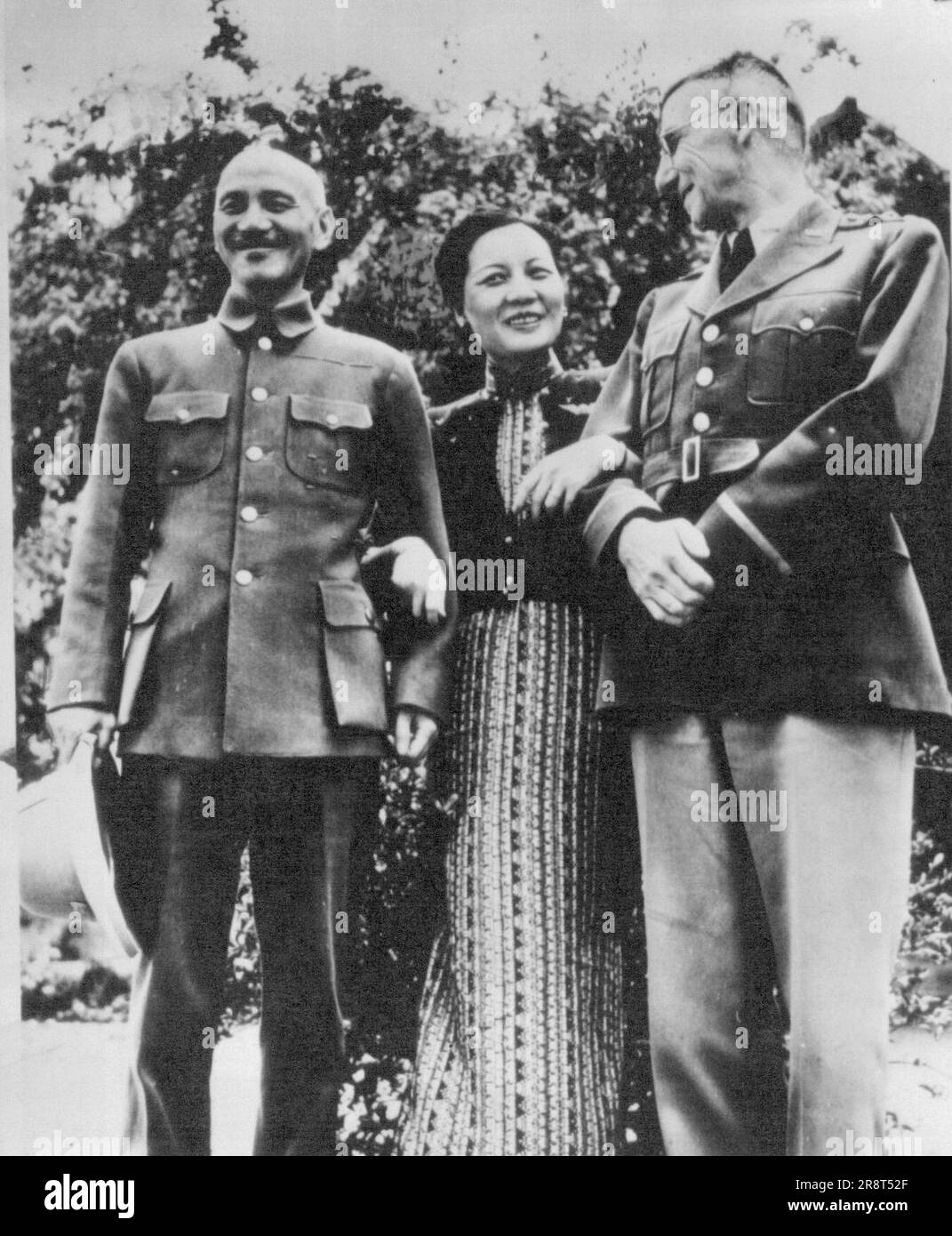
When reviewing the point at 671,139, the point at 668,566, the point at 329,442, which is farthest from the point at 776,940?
the point at 671,139

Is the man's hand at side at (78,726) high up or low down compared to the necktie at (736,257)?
down

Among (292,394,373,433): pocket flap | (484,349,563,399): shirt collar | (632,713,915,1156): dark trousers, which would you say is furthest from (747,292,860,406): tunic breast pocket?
(292,394,373,433): pocket flap

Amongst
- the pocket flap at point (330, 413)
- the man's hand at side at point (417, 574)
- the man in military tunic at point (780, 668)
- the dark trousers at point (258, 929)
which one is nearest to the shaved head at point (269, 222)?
the pocket flap at point (330, 413)

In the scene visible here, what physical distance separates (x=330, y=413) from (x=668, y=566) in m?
0.93

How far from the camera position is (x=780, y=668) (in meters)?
3.13

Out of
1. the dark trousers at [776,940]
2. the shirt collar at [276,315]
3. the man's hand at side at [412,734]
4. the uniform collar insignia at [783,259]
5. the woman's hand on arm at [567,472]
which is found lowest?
the dark trousers at [776,940]

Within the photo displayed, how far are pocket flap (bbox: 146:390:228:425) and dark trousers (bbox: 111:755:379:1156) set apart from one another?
2.81 ft

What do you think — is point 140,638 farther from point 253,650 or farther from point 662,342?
point 662,342

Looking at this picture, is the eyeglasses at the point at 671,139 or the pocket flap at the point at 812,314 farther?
the eyeglasses at the point at 671,139

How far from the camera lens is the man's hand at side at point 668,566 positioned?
10.4 ft

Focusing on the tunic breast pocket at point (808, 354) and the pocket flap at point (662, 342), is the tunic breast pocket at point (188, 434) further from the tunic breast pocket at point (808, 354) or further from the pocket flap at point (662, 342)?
the tunic breast pocket at point (808, 354)

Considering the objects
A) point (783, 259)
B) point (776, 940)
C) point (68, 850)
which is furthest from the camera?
point (68, 850)

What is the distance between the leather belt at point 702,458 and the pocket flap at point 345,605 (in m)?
0.77
